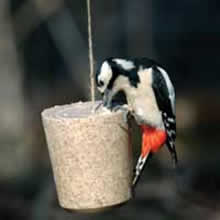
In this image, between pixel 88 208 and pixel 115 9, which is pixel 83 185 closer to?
pixel 88 208

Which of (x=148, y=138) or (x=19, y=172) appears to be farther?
(x=19, y=172)

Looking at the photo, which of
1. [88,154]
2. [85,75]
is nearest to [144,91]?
[88,154]

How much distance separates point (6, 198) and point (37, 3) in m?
1.51

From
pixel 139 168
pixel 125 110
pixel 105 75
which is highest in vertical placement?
pixel 105 75

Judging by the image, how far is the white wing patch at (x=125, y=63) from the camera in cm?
351

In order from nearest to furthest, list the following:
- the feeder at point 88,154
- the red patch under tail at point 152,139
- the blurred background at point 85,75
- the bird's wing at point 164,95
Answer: the feeder at point 88,154 → the bird's wing at point 164,95 → the red patch under tail at point 152,139 → the blurred background at point 85,75

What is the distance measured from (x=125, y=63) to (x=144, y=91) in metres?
0.12

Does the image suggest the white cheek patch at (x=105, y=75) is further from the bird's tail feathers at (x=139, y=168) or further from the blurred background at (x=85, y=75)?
the blurred background at (x=85, y=75)

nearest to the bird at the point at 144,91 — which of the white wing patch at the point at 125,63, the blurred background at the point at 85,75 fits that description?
the white wing patch at the point at 125,63

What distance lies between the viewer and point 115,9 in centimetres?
846

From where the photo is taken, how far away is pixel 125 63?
354 cm

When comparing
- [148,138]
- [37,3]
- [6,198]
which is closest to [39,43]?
[37,3]

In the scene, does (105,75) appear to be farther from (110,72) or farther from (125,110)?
(125,110)

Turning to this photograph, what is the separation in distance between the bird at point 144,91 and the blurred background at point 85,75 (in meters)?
4.02
